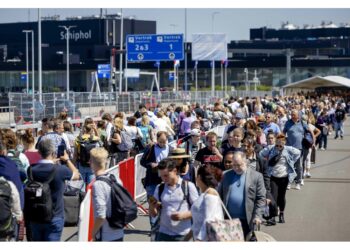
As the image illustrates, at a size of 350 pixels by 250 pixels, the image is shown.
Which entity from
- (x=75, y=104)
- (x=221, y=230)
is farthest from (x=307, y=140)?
(x=75, y=104)

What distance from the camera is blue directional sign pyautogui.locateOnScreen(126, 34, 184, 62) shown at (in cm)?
5028

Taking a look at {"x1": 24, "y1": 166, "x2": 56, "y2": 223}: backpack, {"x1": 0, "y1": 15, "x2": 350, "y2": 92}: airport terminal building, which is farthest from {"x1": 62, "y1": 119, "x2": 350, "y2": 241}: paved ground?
{"x1": 0, "y1": 15, "x2": 350, "y2": 92}: airport terminal building

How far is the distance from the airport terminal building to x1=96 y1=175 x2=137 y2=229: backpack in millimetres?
85284

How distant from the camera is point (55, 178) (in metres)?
10.2

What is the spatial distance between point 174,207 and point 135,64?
10238 cm

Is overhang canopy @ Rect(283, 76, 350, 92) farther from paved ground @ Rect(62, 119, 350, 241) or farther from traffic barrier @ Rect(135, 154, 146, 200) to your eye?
traffic barrier @ Rect(135, 154, 146, 200)

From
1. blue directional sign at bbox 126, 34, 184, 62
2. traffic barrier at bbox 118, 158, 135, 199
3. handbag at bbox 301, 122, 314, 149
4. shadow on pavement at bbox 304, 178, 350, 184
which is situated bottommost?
shadow on pavement at bbox 304, 178, 350, 184

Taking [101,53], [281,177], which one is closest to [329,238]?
[281,177]

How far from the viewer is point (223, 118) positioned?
99.6 ft

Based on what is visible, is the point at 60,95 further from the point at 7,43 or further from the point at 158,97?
the point at 7,43

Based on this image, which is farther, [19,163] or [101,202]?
[19,163]

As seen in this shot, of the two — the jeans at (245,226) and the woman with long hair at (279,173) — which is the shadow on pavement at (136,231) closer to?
the woman with long hair at (279,173)

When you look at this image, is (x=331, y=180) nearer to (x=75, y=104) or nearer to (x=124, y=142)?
(x=124, y=142)

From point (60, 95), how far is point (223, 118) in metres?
9.70
